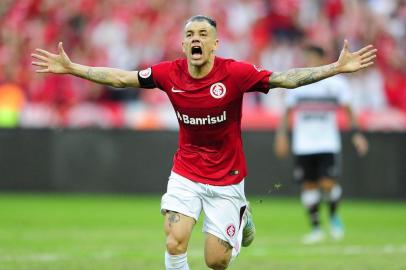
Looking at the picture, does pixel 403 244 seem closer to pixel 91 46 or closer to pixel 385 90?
pixel 385 90

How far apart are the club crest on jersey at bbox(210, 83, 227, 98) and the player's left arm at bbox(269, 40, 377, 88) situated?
1.39ft

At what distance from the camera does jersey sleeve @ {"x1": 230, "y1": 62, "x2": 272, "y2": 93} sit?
30.6 ft

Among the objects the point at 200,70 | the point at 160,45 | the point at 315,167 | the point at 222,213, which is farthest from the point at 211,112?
the point at 160,45

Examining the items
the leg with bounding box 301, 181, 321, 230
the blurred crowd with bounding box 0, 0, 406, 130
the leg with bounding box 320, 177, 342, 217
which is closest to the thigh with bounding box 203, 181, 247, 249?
the leg with bounding box 301, 181, 321, 230

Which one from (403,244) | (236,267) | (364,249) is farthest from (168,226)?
(403,244)

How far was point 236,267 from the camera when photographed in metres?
11.9

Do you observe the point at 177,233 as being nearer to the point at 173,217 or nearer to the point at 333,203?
the point at 173,217

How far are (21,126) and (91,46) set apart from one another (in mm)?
2719

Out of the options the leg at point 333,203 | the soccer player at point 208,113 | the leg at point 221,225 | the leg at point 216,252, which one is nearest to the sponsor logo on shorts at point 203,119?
the soccer player at point 208,113

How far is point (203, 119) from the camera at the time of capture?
932cm

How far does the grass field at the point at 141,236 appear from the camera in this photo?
1214 cm

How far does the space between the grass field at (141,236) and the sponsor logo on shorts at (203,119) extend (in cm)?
272

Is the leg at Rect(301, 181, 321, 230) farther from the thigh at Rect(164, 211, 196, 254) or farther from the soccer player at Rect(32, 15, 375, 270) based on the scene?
the thigh at Rect(164, 211, 196, 254)

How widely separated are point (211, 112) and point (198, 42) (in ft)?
2.07
